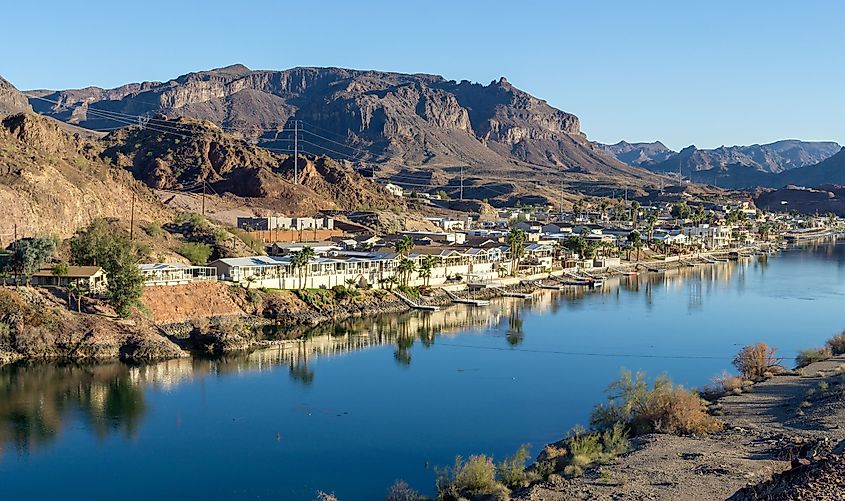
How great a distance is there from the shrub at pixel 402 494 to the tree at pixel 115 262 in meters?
27.3

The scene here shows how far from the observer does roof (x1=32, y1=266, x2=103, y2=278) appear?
52.7 metres

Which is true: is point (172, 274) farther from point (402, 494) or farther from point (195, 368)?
point (402, 494)

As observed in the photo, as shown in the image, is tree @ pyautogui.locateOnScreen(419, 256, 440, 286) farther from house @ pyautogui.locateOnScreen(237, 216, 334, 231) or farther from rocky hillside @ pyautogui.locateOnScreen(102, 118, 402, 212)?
rocky hillside @ pyautogui.locateOnScreen(102, 118, 402, 212)

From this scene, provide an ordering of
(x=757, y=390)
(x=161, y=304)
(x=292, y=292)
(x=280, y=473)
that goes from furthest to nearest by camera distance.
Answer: (x=292, y=292) < (x=161, y=304) < (x=757, y=390) < (x=280, y=473)

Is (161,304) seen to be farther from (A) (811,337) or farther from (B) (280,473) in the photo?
(A) (811,337)

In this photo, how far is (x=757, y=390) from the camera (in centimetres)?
3909

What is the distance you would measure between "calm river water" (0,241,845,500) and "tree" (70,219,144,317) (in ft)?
20.0

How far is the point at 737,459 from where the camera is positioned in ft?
91.9

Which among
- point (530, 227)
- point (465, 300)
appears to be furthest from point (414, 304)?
point (530, 227)

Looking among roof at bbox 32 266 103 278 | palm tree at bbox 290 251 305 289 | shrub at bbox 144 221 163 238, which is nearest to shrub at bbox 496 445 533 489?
roof at bbox 32 266 103 278

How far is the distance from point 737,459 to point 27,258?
40213mm

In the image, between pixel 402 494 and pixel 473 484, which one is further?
pixel 402 494

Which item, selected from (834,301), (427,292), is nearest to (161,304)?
(427,292)

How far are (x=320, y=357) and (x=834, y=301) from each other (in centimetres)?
4791
